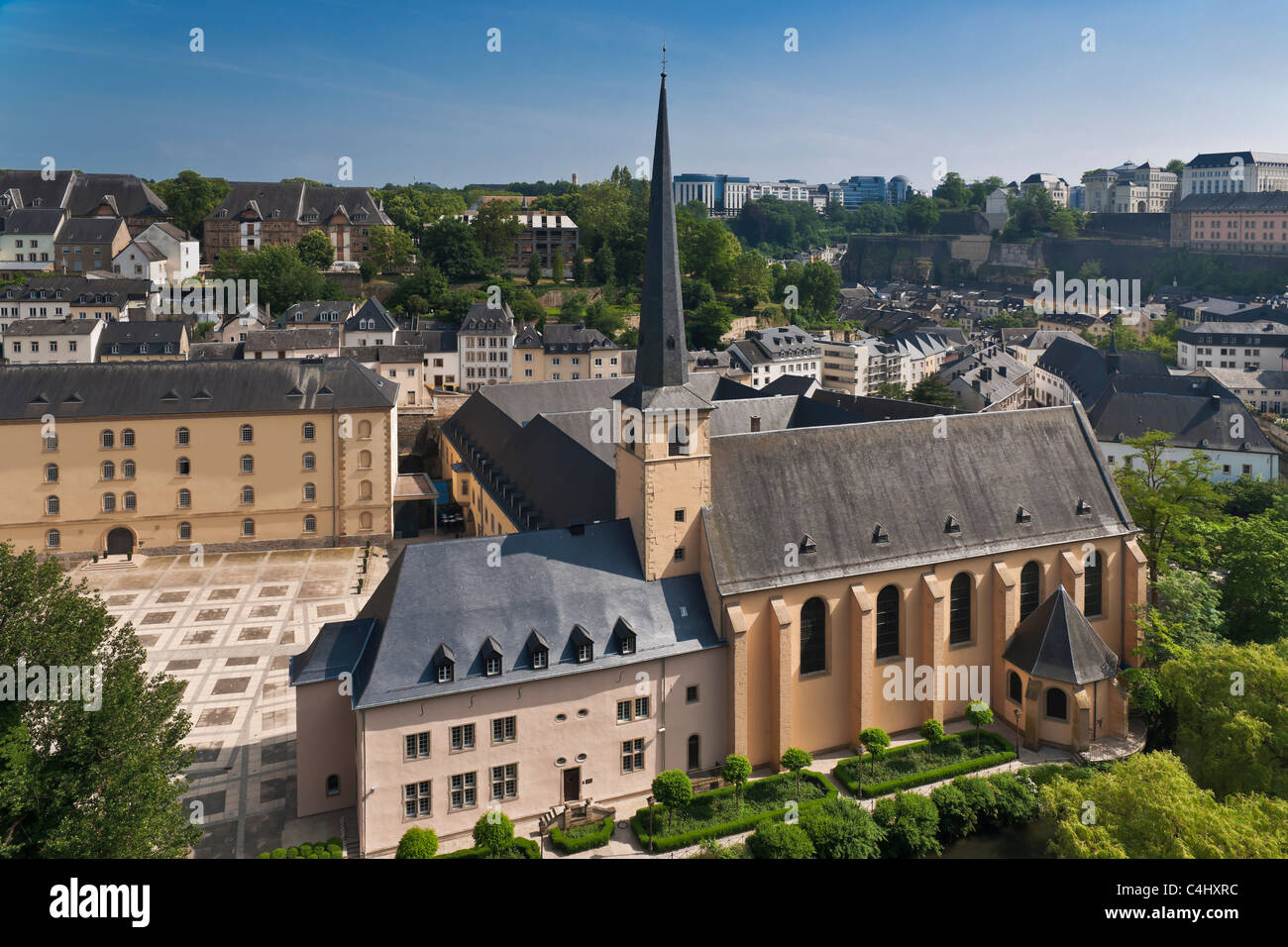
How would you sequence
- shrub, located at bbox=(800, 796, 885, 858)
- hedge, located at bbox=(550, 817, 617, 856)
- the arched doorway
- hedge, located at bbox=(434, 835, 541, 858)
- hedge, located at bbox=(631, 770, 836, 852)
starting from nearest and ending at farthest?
1. hedge, located at bbox=(434, 835, 541, 858)
2. shrub, located at bbox=(800, 796, 885, 858)
3. hedge, located at bbox=(550, 817, 617, 856)
4. hedge, located at bbox=(631, 770, 836, 852)
5. the arched doorway

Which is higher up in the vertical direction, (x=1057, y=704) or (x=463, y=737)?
(x=463, y=737)

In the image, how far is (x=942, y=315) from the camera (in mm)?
190250

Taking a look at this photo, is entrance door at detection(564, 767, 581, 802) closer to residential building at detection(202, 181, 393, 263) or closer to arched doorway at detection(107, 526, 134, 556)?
arched doorway at detection(107, 526, 134, 556)

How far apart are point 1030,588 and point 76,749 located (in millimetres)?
35681

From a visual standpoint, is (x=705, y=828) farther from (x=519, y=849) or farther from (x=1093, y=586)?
(x=1093, y=586)

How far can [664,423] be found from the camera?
3553 cm

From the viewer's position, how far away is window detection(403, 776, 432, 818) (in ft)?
103

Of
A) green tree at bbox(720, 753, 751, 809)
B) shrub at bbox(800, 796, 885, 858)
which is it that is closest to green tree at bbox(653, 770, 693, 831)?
green tree at bbox(720, 753, 751, 809)

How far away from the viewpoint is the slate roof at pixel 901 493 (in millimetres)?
37250

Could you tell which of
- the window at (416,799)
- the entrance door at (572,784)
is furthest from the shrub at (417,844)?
the entrance door at (572,784)

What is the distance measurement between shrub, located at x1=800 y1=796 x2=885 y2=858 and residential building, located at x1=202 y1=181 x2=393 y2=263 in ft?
402

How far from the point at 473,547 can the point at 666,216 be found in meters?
13.9

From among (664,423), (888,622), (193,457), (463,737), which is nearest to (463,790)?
(463,737)

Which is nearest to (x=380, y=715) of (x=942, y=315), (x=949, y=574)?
(x=949, y=574)
